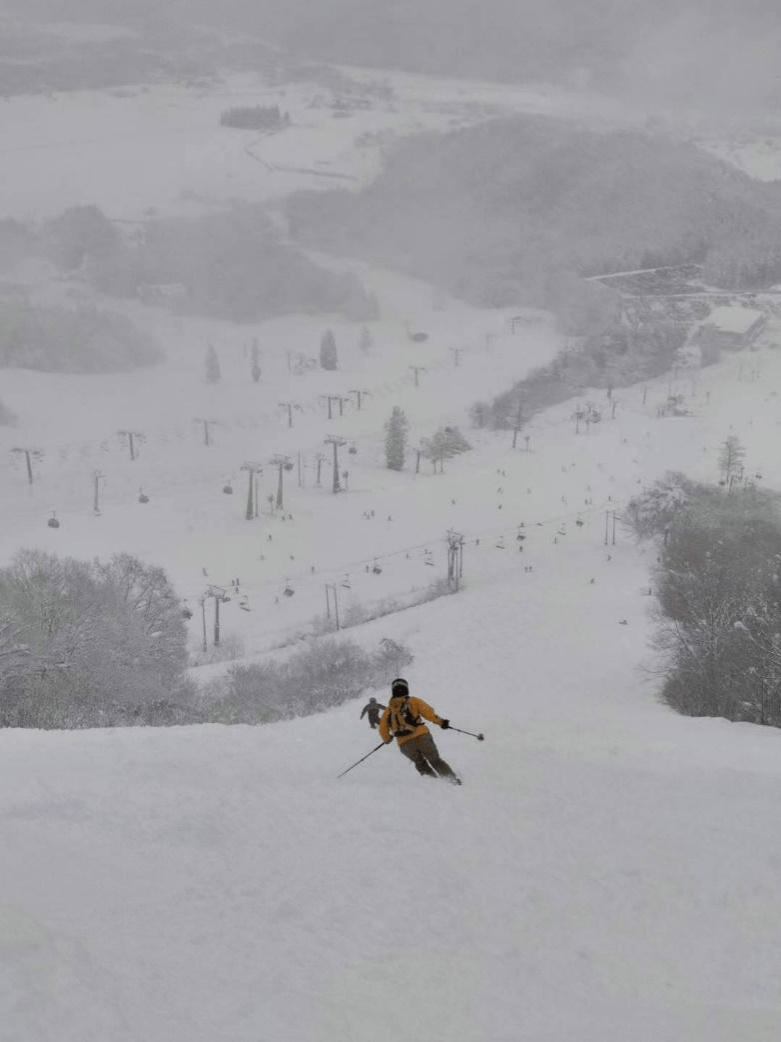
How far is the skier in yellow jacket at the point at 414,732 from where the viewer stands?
14.5 meters

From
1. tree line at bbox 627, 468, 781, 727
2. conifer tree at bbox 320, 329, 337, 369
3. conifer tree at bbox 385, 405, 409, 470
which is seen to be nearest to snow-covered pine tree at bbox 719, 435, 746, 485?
tree line at bbox 627, 468, 781, 727

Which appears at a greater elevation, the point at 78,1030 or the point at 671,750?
the point at 78,1030

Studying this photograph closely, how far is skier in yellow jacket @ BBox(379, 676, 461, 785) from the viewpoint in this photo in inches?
571

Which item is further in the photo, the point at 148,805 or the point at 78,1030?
the point at 148,805

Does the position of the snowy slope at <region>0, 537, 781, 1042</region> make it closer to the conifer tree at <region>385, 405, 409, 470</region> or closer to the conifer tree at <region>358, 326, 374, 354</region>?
the conifer tree at <region>385, 405, 409, 470</region>

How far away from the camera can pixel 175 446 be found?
382ft

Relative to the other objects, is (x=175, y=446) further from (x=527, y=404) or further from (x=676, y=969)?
(x=676, y=969)

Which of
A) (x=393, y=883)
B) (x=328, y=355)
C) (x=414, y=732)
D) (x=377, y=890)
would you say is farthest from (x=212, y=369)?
(x=377, y=890)

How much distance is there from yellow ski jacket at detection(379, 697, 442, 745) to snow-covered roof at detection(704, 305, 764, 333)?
534 feet

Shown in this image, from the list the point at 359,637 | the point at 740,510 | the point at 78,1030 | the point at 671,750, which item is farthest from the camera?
the point at 740,510

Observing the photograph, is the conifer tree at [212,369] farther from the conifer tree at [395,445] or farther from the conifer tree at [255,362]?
the conifer tree at [395,445]

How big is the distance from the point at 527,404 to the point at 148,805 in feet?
421

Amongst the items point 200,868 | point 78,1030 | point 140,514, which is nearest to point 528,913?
point 200,868

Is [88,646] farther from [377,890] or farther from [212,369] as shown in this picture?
[212,369]
